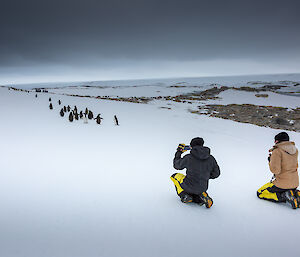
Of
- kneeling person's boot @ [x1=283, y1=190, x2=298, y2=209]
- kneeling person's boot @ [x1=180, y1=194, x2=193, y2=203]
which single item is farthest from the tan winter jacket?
kneeling person's boot @ [x1=180, y1=194, x2=193, y2=203]

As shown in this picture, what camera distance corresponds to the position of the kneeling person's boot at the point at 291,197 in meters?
3.43

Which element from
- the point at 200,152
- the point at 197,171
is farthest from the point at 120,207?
the point at 200,152

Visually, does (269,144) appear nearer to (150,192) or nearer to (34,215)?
(150,192)

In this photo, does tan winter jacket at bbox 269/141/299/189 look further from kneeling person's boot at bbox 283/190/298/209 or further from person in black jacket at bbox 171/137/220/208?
person in black jacket at bbox 171/137/220/208

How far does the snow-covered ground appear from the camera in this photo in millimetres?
2387

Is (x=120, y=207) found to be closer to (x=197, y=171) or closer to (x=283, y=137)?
(x=197, y=171)

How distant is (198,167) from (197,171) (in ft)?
0.26

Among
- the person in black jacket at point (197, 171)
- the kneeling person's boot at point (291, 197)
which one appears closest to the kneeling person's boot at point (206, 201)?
the person in black jacket at point (197, 171)

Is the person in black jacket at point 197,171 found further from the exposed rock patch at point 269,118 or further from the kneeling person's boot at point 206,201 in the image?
the exposed rock patch at point 269,118

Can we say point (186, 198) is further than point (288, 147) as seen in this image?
Yes

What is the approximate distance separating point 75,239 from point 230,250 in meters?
2.04

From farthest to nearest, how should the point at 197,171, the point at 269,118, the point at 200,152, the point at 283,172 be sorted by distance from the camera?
the point at 269,118, the point at 283,172, the point at 197,171, the point at 200,152

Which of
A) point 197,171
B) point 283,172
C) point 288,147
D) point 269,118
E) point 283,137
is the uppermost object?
point 283,137

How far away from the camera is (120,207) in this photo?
319cm
